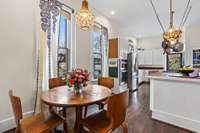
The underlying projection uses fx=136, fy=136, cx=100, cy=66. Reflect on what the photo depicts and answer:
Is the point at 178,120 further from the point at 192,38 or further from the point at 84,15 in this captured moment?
the point at 192,38

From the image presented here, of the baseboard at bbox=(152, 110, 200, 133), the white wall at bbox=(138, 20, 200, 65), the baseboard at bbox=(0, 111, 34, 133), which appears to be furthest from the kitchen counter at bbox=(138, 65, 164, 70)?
the baseboard at bbox=(0, 111, 34, 133)

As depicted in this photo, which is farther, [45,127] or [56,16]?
[56,16]

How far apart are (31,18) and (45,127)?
7.05 ft

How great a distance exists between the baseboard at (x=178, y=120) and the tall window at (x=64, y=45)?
Result: 7.75 feet

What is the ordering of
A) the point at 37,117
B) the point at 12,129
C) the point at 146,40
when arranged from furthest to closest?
the point at 146,40 < the point at 12,129 < the point at 37,117

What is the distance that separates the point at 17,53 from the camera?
8.15ft

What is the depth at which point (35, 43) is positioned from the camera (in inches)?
109

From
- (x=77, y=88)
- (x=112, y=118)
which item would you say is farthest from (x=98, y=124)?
(x=77, y=88)

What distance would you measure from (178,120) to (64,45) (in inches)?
121

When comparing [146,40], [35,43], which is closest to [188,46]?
[146,40]

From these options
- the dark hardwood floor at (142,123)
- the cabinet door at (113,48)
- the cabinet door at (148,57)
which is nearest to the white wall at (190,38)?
the cabinet door at (148,57)

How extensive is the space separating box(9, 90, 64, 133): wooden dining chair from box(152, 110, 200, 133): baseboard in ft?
6.82

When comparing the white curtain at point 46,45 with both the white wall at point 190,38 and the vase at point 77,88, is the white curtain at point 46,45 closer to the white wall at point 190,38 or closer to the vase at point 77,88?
the vase at point 77,88

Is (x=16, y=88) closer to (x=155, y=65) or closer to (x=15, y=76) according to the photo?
(x=15, y=76)
